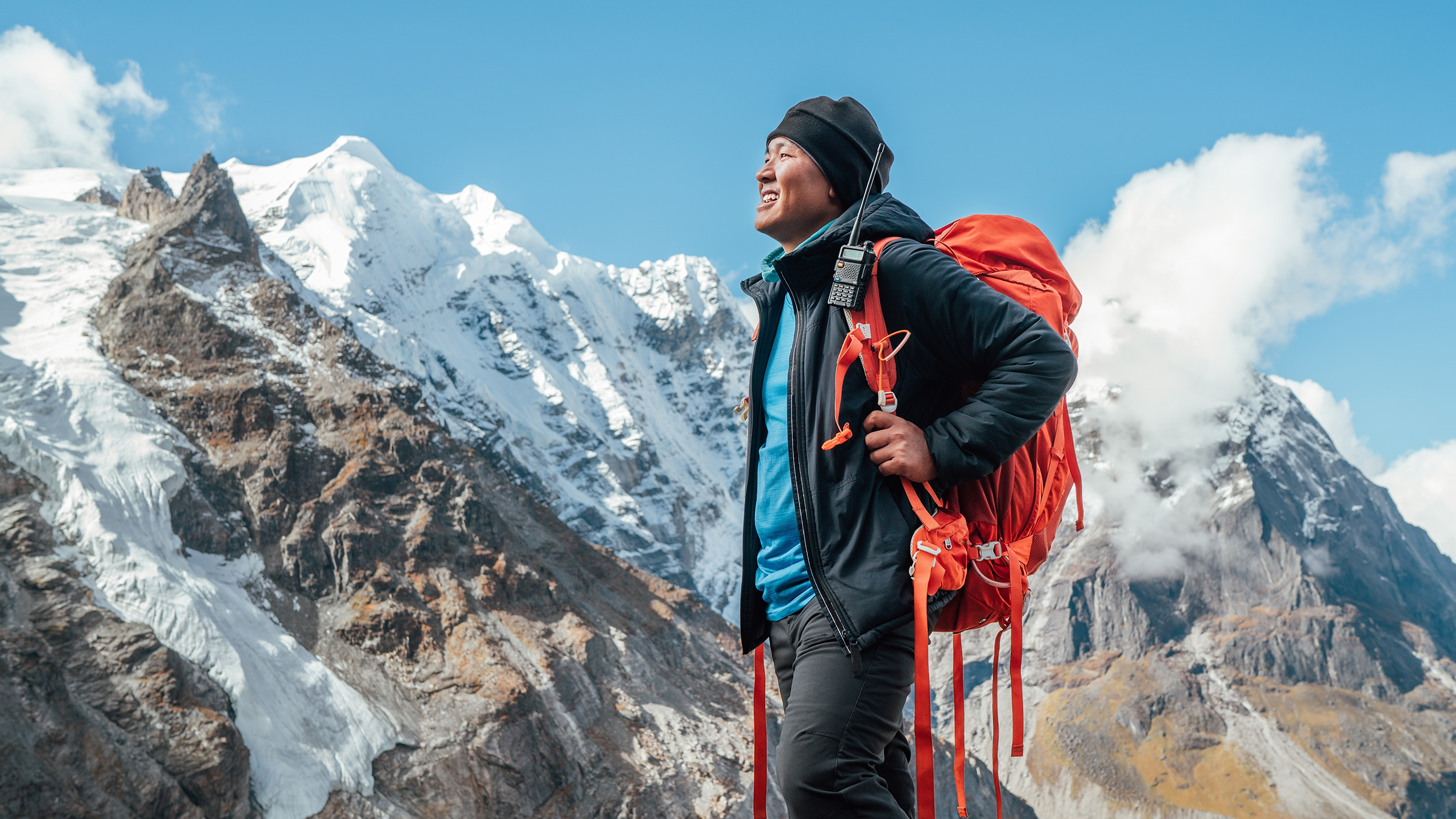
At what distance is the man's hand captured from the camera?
2.70m

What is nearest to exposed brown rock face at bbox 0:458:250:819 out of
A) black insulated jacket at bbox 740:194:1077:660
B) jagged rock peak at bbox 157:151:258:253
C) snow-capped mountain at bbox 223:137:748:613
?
black insulated jacket at bbox 740:194:1077:660

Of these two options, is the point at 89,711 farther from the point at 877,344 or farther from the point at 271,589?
the point at 877,344

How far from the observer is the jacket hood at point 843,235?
3.03 metres

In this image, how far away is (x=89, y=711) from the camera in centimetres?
2706

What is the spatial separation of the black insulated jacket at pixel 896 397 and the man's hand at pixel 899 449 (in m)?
0.04

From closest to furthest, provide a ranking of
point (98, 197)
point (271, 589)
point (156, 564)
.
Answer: point (156, 564) < point (271, 589) < point (98, 197)

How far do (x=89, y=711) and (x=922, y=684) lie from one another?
31.9 meters

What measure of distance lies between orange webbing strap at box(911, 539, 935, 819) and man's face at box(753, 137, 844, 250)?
51.9 inches

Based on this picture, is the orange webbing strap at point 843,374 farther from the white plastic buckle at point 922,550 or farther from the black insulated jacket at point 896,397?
the white plastic buckle at point 922,550

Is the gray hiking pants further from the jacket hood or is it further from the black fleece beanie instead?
the black fleece beanie

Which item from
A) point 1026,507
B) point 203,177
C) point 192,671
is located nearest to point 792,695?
point 1026,507

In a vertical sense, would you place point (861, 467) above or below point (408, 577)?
below

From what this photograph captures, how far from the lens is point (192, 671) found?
3069cm

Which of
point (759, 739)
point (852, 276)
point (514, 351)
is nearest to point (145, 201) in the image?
point (759, 739)
